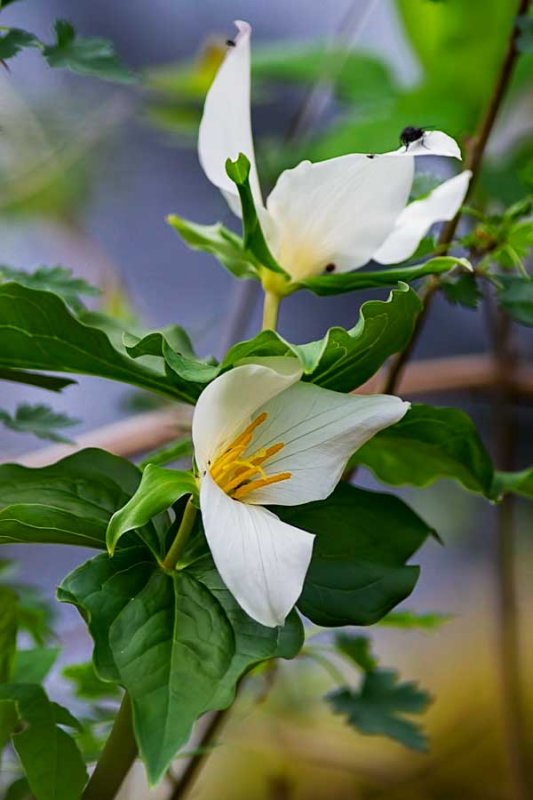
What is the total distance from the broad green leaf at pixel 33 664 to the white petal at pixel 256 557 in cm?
20

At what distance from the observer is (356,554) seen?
1.41ft

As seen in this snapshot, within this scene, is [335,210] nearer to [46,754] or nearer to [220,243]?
[220,243]

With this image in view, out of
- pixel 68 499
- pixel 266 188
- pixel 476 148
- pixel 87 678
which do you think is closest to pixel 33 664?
pixel 87 678

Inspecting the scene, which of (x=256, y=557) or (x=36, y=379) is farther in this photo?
(x=36, y=379)

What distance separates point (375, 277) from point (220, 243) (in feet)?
0.27

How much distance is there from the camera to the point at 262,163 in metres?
1.07

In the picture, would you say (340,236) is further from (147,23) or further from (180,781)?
(147,23)

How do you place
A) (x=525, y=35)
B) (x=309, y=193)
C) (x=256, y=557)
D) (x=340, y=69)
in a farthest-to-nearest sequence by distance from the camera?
(x=340, y=69), (x=525, y=35), (x=309, y=193), (x=256, y=557)

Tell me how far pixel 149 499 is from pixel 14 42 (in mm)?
229

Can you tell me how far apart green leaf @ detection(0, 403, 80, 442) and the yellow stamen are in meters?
0.13

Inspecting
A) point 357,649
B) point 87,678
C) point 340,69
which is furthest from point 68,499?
point 340,69

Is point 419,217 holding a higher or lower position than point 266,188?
higher

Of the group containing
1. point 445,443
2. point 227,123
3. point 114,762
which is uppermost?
point 227,123

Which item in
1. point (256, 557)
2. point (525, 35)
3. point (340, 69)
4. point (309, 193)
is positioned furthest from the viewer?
point (340, 69)
